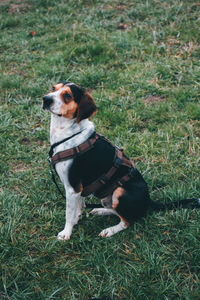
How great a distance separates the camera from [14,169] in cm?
371

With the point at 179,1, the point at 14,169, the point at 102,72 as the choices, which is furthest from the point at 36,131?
the point at 179,1

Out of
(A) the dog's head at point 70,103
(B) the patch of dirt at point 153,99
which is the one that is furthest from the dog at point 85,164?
(B) the patch of dirt at point 153,99

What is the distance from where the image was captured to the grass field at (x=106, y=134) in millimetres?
2492

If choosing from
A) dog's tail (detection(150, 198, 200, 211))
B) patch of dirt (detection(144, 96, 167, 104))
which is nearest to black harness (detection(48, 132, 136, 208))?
dog's tail (detection(150, 198, 200, 211))

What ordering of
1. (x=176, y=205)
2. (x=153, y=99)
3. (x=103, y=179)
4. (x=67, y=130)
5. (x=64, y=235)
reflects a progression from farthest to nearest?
(x=153, y=99), (x=176, y=205), (x=64, y=235), (x=103, y=179), (x=67, y=130)

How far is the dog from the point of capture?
259 cm

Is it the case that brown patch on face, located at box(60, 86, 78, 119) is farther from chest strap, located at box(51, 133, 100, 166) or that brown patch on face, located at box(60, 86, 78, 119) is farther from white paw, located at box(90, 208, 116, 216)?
white paw, located at box(90, 208, 116, 216)

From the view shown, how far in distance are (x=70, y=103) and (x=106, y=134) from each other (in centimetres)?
154

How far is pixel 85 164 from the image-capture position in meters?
2.69

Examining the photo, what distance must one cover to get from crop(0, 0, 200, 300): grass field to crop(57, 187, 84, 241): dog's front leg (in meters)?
0.08

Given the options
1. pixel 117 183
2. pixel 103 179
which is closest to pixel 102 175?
pixel 103 179

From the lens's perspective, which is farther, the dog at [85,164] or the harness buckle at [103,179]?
the harness buckle at [103,179]

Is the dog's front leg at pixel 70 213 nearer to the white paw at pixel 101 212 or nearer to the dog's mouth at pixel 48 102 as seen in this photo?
the white paw at pixel 101 212

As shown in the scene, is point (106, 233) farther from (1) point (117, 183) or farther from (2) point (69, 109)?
(2) point (69, 109)
